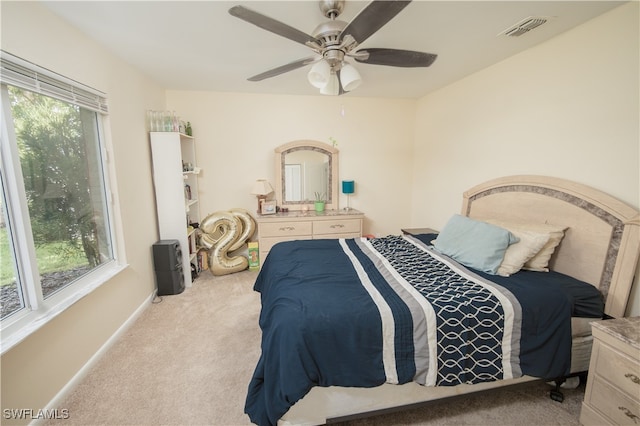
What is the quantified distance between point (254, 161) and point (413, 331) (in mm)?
3100

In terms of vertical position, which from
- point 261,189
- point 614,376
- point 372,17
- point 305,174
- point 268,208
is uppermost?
point 372,17

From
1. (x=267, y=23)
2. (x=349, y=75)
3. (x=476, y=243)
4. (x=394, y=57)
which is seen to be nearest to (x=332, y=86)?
(x=349, y=75)

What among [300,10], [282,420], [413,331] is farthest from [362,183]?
[282,420]

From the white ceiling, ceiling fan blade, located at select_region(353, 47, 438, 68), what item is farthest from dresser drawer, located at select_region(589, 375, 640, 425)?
the white ceiling

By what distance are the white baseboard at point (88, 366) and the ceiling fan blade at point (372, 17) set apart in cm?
271

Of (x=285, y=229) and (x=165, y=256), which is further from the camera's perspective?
→ (x=285, y=229)

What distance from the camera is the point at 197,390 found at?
1761 mm

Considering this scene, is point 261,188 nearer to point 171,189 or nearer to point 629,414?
point 171,189

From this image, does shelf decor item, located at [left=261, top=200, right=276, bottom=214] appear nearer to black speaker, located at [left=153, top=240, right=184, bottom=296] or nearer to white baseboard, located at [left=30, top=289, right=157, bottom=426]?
black speaker, located at [left=153, top=240, right=184, bottom=296]

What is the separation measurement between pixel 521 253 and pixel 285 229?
2.45 meters

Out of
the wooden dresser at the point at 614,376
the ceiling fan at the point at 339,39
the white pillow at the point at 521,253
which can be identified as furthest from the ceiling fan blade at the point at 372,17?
the wooden dresser at the point at 614,376

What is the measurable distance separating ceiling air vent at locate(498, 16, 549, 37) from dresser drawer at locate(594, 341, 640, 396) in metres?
2.05

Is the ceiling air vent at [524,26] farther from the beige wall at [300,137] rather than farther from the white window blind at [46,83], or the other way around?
the white window blind at [46,83]

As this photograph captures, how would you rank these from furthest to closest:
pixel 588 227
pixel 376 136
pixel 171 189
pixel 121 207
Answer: pixel 376 136 < pixel 171 189 < pixel 121 207 < pixel 588 227
